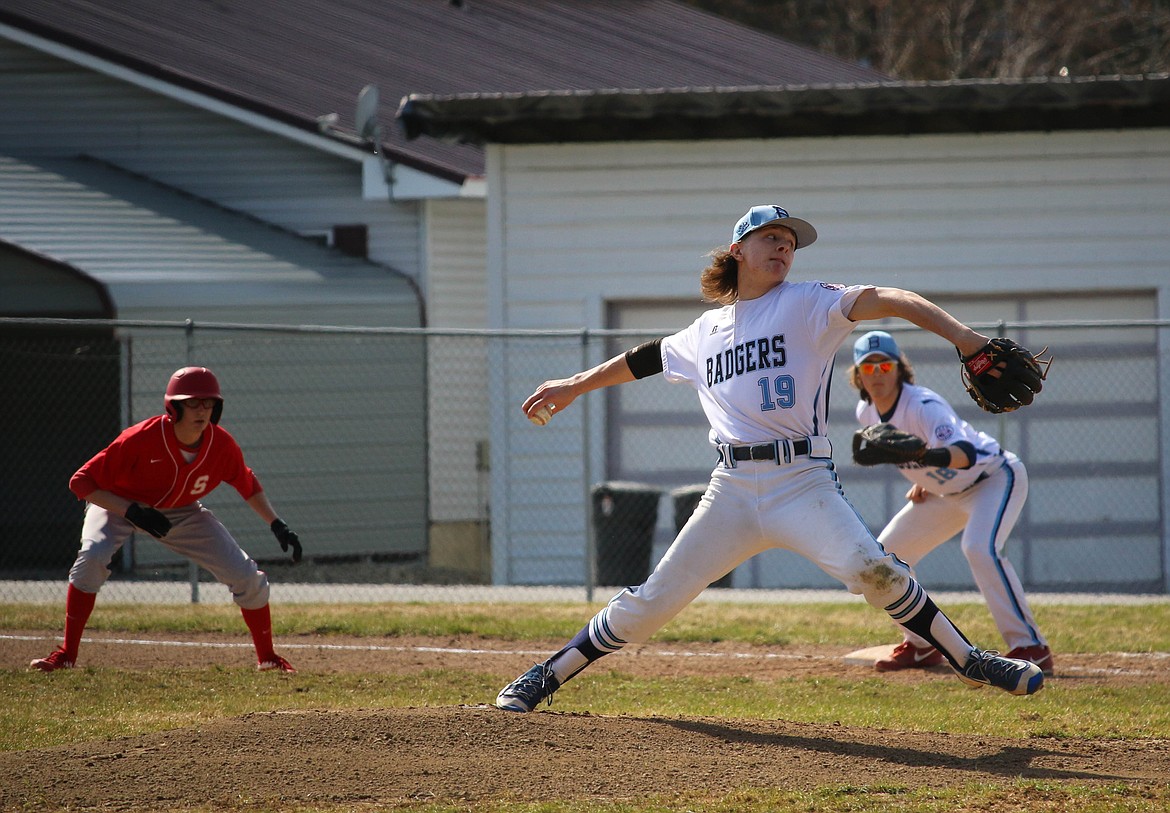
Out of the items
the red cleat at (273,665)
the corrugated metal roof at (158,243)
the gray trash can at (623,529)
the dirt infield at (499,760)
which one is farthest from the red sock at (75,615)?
the corrugated metal roof at (158,243)

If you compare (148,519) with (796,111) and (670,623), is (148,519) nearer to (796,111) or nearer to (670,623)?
(670,623)

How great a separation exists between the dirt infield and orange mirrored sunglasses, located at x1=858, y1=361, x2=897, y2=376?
2209 millimetres

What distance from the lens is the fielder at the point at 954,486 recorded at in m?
7.70

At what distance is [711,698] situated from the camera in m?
7.23

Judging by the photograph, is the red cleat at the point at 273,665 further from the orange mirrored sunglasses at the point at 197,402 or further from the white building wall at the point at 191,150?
the white building wall at the point at 191,150

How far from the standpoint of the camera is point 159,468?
7559 mm

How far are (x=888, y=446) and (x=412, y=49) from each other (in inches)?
560

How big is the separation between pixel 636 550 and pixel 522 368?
2155 mm

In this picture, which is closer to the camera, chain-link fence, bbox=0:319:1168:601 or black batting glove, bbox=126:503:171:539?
black batting glove, bbox=126:503:171:539

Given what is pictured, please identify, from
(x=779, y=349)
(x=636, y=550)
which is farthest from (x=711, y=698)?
(x=636, y=550)

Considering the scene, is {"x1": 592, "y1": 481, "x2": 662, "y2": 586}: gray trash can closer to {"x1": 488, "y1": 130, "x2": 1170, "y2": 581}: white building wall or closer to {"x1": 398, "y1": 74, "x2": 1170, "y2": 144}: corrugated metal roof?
{"x1": 488, "y1": 130, "x2": 1170, "y2": 581}: white building wall

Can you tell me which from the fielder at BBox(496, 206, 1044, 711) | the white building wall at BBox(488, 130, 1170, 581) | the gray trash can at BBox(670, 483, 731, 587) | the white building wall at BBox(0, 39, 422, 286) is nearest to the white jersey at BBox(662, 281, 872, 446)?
the fielder at BBox(496, 206, 1044, 711)

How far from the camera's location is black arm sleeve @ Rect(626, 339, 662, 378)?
6246 millimetres

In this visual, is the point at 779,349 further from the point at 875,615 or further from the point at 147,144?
the point at 147,144
